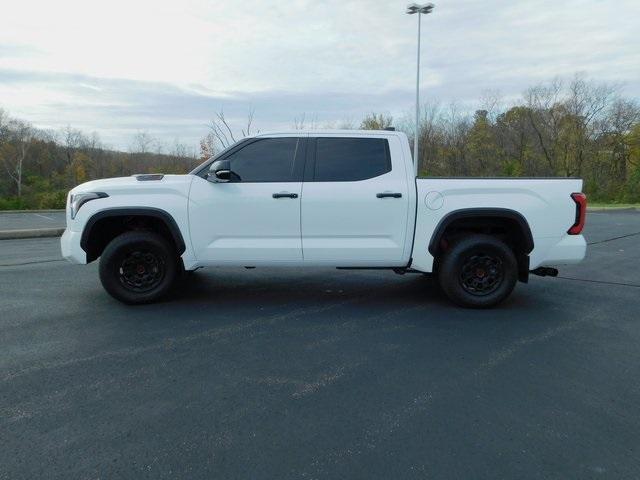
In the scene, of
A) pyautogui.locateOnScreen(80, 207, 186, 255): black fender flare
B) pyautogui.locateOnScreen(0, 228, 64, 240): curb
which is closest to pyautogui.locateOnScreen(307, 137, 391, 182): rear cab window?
pyautogui.locateOnScreen(80, 207, 186, 255): black fender flare

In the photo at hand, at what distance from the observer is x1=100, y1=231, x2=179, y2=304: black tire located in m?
4.93

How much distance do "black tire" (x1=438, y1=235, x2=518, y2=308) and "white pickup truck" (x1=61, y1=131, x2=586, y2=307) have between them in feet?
0.04

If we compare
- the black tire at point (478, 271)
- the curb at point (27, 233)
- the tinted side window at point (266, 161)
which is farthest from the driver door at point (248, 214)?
the curb at point (27, 233)

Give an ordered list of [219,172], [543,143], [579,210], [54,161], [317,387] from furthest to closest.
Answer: [54,161]
[543,143]
[579,210]
[219,172]
[317,387]

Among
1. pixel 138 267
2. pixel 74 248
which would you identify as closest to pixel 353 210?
pixel 138 267

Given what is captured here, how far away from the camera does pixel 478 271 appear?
16.6ft

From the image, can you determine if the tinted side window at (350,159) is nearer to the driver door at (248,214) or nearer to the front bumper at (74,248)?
the driver door at (248,214)

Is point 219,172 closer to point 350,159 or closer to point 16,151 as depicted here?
point 350,159

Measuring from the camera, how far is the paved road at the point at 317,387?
2365 mm

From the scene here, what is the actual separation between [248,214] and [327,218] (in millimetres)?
867

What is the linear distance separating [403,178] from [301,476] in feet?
11.3

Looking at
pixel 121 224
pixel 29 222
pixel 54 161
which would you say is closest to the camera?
pixel 121 224

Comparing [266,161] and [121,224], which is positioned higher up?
[266,161]

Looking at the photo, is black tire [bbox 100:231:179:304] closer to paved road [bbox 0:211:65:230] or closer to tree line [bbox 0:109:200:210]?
paved road [bbox 0:211:65:230]
